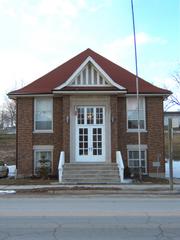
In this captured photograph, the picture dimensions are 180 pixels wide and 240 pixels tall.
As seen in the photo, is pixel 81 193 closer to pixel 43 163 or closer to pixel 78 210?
pixel 78 210

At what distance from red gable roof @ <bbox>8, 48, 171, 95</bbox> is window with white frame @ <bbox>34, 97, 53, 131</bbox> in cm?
76

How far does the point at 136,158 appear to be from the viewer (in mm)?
25031

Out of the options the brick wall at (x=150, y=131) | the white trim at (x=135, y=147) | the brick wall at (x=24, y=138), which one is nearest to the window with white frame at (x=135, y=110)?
the brick wall at (x=150, y=131)

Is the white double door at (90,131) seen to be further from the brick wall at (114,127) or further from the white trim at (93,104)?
the brick wall at (114,127)

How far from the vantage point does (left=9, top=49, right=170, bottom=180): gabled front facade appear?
23.9 metres

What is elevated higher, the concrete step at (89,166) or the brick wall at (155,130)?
the brick wall at (155,130)

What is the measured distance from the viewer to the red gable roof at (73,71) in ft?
82.2

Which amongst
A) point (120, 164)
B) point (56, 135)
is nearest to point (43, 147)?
point (56, 135)
